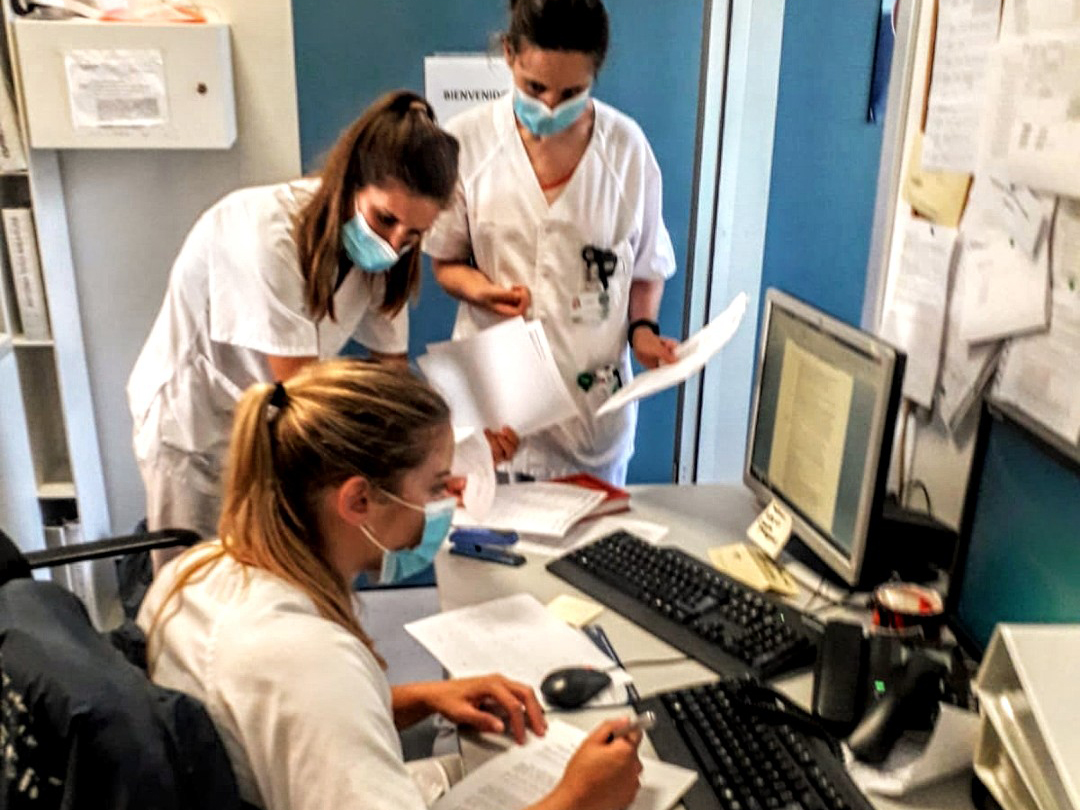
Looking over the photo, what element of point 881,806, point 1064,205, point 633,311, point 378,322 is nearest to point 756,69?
point 633,311

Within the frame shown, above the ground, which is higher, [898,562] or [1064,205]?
[1064,205]

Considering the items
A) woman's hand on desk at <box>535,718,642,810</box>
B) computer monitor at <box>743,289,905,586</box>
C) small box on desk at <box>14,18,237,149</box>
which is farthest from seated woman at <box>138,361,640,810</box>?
small box on desk at <box>14,18,237,149</box>

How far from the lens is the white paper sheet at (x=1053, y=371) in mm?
1176

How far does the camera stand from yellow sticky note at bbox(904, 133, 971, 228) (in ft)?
4.70

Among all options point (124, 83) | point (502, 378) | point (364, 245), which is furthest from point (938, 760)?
point (124, 83)

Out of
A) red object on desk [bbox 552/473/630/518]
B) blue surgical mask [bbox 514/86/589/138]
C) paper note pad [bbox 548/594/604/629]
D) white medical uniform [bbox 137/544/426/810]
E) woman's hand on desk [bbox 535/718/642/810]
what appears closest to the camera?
white medical uniform [bbox 137/544/426/810]

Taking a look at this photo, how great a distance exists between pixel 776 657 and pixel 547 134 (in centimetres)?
108

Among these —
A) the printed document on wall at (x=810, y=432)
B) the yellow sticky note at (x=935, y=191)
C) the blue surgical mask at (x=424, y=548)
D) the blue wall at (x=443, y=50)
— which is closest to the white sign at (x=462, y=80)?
the blue wall at (x=443, y=50)

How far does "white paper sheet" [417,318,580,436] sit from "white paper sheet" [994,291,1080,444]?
738 mm

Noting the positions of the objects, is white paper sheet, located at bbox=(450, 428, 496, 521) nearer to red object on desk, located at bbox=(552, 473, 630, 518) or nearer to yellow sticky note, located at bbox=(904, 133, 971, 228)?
red object on desk, located at bbox=(552, 473, 630, 518)

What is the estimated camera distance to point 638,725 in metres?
1.04

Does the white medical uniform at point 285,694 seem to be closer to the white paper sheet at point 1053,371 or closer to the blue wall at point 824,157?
the white paper sheet at point 1053,371

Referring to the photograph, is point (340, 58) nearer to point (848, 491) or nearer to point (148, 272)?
point (148, 272)

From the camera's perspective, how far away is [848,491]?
132 centimetres
